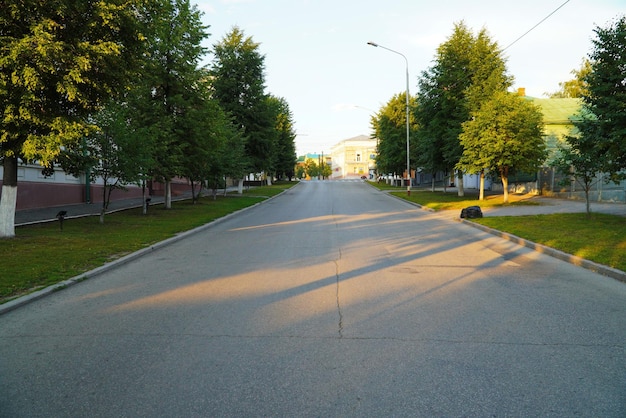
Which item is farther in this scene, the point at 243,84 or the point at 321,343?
the point at 243,84

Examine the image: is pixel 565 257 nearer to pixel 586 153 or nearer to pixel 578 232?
pixel 578 232

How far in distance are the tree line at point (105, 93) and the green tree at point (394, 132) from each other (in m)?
21.9

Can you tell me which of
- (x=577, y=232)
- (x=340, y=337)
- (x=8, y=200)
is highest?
(x=8, y=200)

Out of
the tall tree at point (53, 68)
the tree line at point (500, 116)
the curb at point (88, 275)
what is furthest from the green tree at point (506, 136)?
the tall tree at point (53, 68)

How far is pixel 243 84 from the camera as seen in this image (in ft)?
128

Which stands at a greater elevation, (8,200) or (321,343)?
(8,200)

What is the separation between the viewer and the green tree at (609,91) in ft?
42.4

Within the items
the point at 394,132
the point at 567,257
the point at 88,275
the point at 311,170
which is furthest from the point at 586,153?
the point at 311,170

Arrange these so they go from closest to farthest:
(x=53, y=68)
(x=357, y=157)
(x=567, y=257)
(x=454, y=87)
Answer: (x=53, y=68)
(x=567, y=257)
(x=454, y=87)
(x=357, y=157)

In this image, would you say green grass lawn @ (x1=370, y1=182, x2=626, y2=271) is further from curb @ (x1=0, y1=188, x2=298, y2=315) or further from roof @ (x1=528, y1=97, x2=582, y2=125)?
roof @ (x1=528, y1=97, x2=582, y2=125)

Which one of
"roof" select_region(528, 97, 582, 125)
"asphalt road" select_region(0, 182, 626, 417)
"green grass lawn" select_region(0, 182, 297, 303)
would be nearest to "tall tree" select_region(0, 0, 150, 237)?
"green grass lawn" select_region(0, 182, 297, 303)

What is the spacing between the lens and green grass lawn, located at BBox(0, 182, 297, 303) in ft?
24.8

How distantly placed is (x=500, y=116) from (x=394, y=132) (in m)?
24.6

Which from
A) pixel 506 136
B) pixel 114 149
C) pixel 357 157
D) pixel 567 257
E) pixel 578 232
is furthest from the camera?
pixel 357 157
